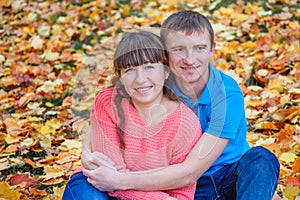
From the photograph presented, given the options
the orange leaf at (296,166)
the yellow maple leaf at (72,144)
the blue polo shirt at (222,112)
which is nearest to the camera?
the blue polo shirt at (222,112)

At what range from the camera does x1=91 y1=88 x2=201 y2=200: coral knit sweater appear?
2.14 m

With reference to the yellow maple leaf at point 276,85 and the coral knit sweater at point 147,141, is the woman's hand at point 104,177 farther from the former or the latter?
the yellow maple leaf at point 276,85

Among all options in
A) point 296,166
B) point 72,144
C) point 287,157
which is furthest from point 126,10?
point 296,166

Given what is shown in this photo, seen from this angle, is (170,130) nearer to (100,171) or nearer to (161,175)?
(161,175)

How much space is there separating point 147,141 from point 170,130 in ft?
0.33

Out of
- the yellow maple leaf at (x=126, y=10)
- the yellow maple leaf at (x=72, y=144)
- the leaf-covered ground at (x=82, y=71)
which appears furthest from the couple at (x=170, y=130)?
the yellow maple leaf at (x=126, y=10)

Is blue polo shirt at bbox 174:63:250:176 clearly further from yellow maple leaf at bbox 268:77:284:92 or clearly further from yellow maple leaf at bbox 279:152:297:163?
yellow maple leaf at bbox 268:77:284:92

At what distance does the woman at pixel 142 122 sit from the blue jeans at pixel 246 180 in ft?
0.49

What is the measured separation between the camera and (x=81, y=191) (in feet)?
7.18

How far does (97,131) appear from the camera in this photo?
2.24m

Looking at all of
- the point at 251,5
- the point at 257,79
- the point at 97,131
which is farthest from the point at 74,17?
the point at 97,131

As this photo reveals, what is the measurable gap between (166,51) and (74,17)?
11.2 feet

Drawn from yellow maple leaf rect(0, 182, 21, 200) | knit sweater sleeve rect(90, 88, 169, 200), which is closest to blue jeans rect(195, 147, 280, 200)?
knit sweater sleeve rect(90, 88, 169, 200)

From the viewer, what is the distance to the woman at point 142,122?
2137 mm
